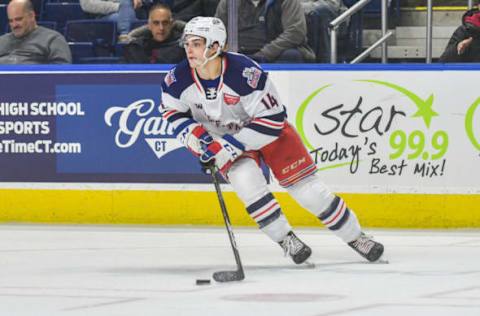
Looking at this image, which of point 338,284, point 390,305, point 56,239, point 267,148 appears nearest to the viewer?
point 390,305

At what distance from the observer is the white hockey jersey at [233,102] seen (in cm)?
747

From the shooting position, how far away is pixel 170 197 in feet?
33.3

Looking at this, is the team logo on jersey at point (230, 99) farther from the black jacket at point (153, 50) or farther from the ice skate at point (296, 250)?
the black jacket at point (153, 50)

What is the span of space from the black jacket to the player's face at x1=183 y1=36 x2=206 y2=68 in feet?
9.79

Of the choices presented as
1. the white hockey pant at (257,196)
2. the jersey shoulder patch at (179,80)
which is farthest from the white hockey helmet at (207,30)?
the white hockey pant at (257,196)

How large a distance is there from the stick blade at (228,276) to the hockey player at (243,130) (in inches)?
23.4

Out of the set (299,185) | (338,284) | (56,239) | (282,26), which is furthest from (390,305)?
(282,26)

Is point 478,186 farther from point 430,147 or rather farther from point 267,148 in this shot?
point 267,148

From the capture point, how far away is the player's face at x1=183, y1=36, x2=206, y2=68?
7387mm

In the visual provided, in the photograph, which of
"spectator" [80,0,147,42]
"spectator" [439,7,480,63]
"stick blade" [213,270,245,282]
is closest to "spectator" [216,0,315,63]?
"spectator" [439,7,480,63]

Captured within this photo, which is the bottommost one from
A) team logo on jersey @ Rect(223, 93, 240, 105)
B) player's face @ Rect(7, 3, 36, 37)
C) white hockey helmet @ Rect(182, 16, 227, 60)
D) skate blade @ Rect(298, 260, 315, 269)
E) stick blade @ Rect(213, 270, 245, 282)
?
skate blade @ Rect(298, 260, 315, 269)

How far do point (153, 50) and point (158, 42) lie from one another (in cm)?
7

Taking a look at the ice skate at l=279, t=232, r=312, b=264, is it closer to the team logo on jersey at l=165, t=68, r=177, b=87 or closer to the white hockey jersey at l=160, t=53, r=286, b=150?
the white hockey jersey at l=160, t=53, r=286, b=150

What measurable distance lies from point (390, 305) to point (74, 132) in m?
4.81
